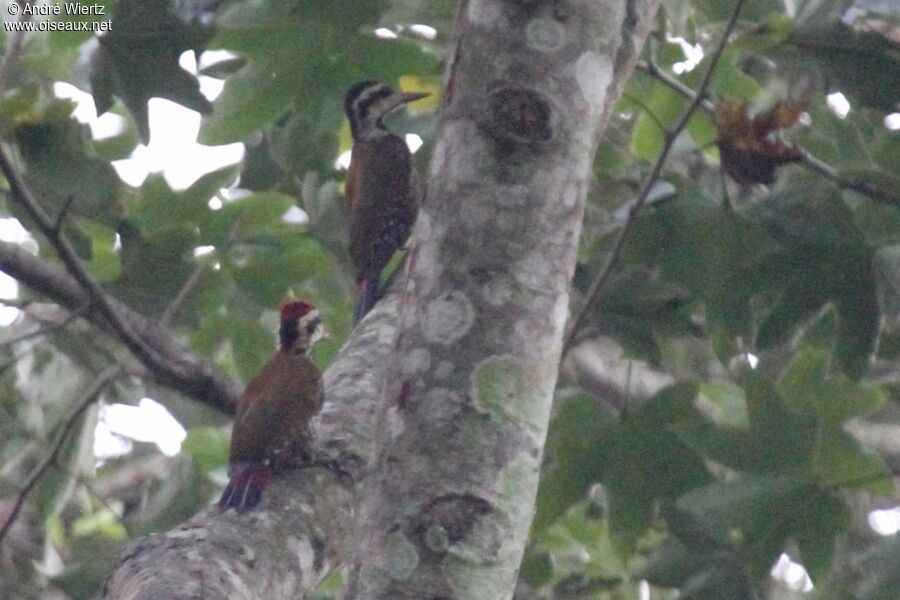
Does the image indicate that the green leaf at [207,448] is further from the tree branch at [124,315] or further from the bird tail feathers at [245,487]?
the bird tail feathers at [245,487]

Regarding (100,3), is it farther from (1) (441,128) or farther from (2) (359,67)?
(1) (441,128)

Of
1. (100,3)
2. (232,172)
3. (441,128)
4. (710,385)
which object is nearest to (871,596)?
(710,385)

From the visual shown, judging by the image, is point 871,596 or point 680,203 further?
point 680,203

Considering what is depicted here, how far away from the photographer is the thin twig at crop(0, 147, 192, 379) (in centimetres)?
264

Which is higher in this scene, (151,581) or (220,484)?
(151,581)

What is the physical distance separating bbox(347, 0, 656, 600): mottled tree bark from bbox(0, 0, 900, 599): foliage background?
0.87 metres

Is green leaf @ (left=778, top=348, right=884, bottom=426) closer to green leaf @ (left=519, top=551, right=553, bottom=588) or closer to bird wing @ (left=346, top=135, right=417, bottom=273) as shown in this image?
green leaf @ (left=519, top=551, right=553, bottom=588)

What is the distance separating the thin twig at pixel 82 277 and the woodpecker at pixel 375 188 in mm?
818

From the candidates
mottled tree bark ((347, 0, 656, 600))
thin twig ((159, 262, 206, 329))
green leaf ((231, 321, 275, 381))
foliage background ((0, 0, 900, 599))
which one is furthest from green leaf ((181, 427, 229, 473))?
mottled tree bark ((347, 0, 656, 600))

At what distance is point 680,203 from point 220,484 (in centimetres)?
157

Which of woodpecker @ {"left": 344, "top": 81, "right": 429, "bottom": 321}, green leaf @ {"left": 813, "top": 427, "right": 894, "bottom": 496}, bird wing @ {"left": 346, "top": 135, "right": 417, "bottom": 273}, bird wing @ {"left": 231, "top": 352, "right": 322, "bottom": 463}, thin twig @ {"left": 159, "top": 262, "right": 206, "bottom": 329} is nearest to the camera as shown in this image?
green leaf @ {"left": 813, "top": 427, "right": 894, "bottom": 496}

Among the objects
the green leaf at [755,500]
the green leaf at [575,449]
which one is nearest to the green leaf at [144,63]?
the green leaf at [575,449]

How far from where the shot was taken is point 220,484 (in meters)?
3.83

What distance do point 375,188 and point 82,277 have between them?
5.73ft
